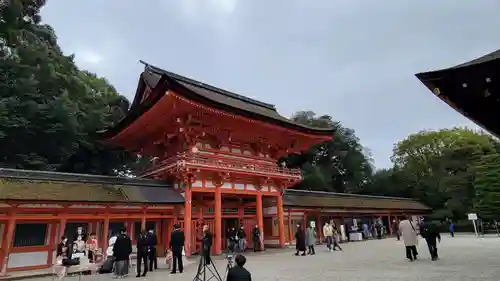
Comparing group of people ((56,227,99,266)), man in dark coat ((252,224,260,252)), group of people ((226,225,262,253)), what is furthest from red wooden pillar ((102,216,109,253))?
man in dark coat ((252,224,260,252))

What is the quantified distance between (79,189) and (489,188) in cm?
3062

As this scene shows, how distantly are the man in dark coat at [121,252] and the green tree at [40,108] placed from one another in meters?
14.2

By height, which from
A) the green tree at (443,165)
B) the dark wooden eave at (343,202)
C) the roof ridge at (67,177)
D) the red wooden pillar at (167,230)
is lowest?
the red wooden pillar at (167,230)

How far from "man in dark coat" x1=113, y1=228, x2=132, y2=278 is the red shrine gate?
19.0ft

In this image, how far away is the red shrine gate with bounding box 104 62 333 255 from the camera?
17.1 metres

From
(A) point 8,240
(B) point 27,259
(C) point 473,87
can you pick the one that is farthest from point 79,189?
(C) point 473,87

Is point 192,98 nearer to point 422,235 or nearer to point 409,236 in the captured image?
point 409,236

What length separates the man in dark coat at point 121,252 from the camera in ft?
35.0

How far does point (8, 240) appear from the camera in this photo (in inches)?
485

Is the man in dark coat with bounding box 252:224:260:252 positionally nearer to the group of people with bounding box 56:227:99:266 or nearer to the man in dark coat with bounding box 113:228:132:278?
the group of people with bounding box 56:227:99:266

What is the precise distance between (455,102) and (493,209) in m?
25.9

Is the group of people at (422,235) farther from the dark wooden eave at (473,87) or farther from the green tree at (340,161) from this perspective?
the green tree at (340,161)

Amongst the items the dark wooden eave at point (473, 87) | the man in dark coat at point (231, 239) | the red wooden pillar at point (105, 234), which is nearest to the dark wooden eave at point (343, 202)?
the man in dark coat at point (231, 239)

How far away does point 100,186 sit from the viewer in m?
15.5
